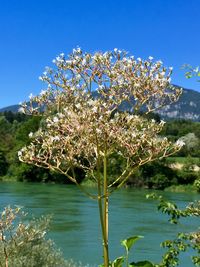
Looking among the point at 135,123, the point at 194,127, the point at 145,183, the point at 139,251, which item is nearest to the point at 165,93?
the point at 135,123

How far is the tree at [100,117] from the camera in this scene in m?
2.72

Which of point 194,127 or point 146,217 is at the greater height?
point 194,127

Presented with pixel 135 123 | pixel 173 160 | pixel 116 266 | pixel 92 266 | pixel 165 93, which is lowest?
pixel 92 266

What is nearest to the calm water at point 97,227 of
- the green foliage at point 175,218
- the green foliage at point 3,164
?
the green foliage at point 175,218

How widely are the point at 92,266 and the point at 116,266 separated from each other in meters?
12.8

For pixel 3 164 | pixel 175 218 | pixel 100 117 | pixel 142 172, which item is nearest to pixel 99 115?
pixel 100 117

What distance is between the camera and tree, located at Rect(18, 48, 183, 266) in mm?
2719

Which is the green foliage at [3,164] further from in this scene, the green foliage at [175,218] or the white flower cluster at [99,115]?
the white flower cluster at [99,115]

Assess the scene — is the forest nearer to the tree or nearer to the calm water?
the calm water

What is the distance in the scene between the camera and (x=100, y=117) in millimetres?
2695

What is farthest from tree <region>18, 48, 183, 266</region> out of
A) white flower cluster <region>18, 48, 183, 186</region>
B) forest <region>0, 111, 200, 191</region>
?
forest <region>0, 111, 200, 191</region>

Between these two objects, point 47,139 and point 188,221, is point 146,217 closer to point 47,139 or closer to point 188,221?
point 188,221

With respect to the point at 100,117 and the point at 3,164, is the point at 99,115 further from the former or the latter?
the point at 3,164

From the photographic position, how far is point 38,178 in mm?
63188
